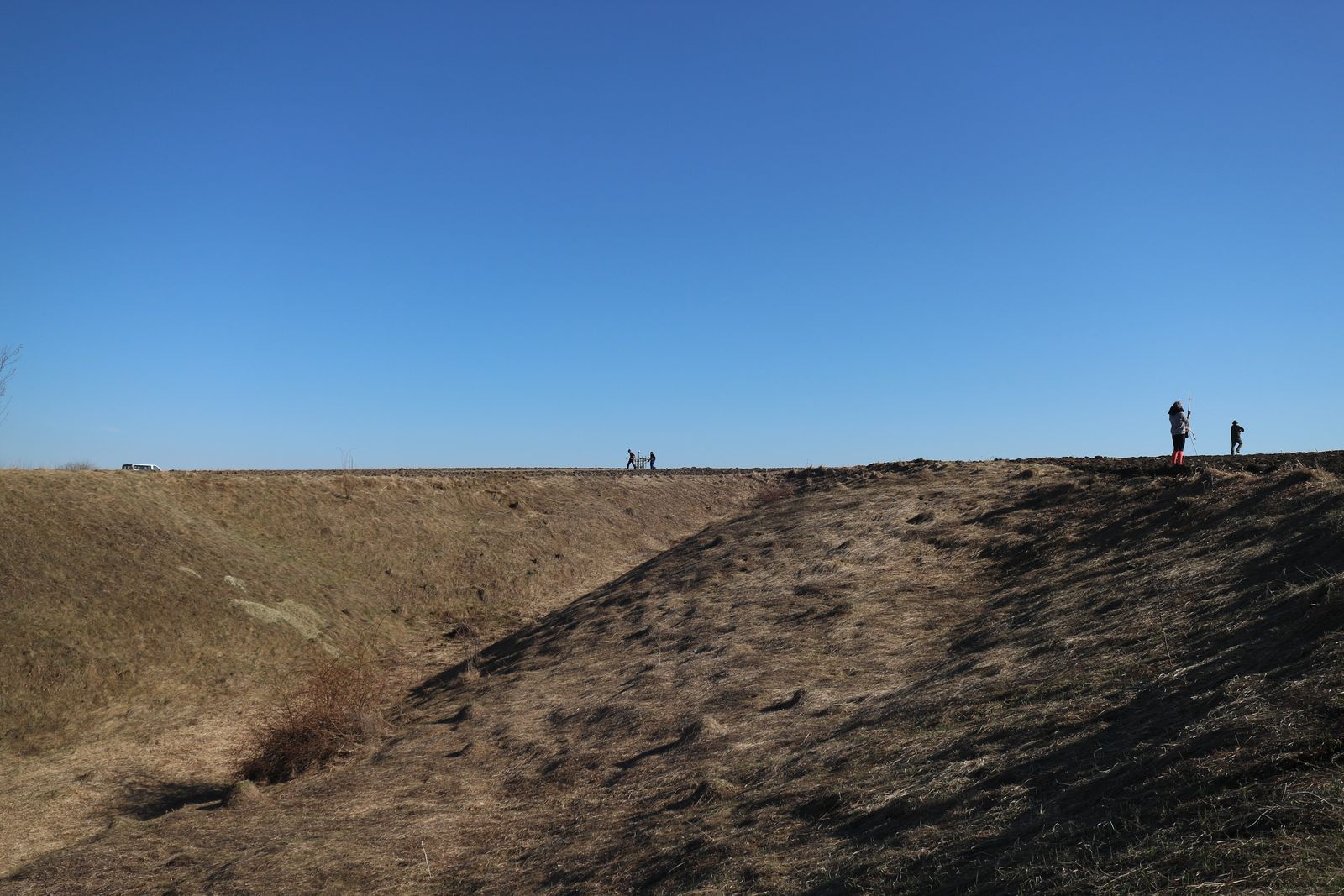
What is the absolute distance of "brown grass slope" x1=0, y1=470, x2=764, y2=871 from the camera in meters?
19.0

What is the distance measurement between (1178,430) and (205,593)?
93.1ft

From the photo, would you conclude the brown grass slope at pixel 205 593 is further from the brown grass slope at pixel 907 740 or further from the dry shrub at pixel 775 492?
the dry shrub at pixel 775 492

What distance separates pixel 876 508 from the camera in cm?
2850

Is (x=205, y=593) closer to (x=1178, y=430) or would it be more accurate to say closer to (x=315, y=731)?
(x=315, y=731)

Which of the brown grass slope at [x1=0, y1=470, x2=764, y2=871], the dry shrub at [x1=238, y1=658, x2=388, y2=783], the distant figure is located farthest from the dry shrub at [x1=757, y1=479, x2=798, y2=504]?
the dry shrub at [x1=238, y1=658, x2=388, y2=783]

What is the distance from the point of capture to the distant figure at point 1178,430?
76.4 ft

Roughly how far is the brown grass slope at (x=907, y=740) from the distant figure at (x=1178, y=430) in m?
2.40

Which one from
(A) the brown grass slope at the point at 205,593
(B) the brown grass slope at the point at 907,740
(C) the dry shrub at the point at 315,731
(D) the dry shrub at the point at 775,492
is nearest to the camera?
(B) the brown grass slope at the point at 907,740

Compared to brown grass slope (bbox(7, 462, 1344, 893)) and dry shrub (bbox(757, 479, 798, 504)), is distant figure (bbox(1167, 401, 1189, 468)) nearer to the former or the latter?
brown grass slope (bbox(7, 462, 1344, 893))

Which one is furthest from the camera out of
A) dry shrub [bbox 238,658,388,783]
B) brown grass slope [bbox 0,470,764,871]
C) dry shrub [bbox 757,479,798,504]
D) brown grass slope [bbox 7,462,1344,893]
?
dry shrub [bbox 757,479,798,504]

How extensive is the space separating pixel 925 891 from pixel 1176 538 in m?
12.6

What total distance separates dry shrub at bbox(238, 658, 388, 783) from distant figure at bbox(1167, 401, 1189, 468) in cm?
2137

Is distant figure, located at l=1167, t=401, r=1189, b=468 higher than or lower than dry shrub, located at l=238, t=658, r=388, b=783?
higher

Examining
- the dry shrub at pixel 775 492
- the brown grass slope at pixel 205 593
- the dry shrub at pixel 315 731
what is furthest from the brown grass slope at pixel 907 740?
the dry shrub at pixel 775 492
